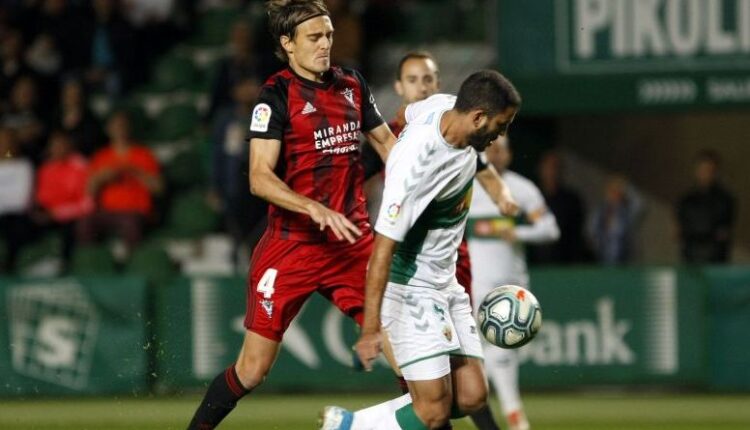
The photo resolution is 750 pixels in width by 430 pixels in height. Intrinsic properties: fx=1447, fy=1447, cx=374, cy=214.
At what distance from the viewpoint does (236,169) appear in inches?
530

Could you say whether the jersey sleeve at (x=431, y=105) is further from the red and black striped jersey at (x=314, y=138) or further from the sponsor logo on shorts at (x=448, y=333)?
the sponsor logo on shorts at (x=448, y=333)

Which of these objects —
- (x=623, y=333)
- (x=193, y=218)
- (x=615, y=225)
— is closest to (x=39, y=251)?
(x=193, y=218)

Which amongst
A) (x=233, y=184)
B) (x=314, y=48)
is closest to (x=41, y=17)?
(x=233, y=184)

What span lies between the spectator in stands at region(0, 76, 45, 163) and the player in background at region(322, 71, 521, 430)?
8.29 m

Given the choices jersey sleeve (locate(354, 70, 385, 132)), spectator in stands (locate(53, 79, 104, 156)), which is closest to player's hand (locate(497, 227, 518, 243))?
jersey sleeve (locate(354, 70, 385, 132))

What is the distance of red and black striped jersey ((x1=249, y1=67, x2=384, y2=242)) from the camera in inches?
281

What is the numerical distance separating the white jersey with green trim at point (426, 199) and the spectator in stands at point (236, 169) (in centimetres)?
653

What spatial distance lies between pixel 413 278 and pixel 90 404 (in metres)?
6.48

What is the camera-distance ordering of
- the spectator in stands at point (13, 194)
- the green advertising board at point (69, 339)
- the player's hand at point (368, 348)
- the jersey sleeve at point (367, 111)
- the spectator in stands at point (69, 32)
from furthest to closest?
1. the spectator in stands at point (69, 32)
2. the spectator in stands at point (13, 194)
3. the green advertising board at point (69, 339)
4. the jersey sleeve at point (367, 111)
5. the player's hand at point (368, 348)

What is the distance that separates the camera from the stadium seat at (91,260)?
13875mm

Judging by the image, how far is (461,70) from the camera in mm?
14844

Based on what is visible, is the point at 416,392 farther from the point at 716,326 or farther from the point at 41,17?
the point at 41,17

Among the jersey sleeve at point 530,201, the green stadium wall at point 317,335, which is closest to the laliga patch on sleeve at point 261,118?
the jersey sleeve at point 530,201

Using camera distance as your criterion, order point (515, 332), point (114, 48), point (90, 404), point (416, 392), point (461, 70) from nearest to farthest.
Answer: point (416, 392), point (515, 332), point (90, 404), point (461, 70), point (114, 48)
